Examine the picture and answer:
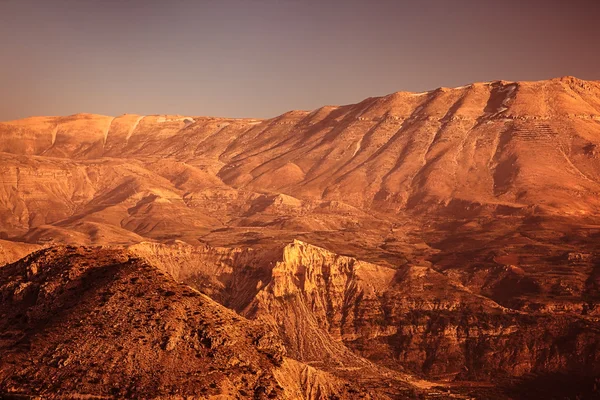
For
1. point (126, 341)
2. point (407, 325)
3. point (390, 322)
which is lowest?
point (126, 341)

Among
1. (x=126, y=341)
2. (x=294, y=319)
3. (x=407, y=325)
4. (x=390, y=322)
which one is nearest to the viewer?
(x=126, y=341)

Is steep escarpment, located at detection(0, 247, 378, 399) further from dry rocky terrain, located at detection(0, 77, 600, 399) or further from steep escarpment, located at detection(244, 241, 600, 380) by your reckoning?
steep escarpment, located at detection(244, 241, 600, 380)

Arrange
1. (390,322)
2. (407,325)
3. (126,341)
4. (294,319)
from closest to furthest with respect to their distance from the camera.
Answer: (126,341), (294,319), (407,325), (390,322)

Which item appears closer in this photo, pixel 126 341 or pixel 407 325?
pixel 126 341

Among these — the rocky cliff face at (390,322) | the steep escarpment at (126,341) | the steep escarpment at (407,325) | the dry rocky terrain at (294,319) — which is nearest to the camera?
the steep escarpment at (126,341)

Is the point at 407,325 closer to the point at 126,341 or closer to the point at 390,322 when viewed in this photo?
the point at 390,322

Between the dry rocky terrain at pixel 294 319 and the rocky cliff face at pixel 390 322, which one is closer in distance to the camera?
the dry rocky terrain at pixel 294 319

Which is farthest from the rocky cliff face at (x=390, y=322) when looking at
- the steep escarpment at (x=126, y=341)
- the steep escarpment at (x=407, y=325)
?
the steep escarpment at (x=126, y=341)

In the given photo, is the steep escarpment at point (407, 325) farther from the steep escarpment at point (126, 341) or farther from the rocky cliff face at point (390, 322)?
the steep escarpment at point (126, 341)

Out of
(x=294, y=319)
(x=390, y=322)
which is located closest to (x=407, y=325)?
(x=390, y=322)

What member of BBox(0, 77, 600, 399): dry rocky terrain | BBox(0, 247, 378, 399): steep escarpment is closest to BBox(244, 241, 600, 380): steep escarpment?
BBox(0, 77, 600, 399): dry rocky terrain

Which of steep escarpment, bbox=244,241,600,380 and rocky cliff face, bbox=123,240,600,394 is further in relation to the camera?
steep escarpment, bbox=244,241,600,380

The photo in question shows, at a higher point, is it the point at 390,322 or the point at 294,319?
the point at 390,322
